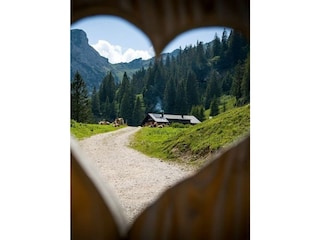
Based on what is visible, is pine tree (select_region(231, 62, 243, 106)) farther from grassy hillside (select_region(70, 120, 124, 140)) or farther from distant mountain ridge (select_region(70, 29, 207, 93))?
grassy hillside (select_region(70, 120, 124, 140))

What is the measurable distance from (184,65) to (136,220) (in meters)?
0.79

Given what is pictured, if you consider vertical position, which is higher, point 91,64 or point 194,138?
point 91,64

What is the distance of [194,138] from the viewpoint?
2.39 meters

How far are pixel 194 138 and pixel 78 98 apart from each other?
1.97ft

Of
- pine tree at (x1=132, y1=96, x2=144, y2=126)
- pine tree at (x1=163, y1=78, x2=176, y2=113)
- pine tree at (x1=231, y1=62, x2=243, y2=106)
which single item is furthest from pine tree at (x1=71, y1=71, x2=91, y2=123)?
pine tree at (x1=231, y1=62, x2=243, y2=106)

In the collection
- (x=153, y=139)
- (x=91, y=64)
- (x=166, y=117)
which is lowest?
(x=153, y=139)


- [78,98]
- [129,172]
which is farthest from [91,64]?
[129,172]

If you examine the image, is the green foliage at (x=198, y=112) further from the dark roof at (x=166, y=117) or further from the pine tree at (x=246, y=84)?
the pine tree at (x=246, y=84)

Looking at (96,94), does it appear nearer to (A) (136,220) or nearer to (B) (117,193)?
(B) (117,193)

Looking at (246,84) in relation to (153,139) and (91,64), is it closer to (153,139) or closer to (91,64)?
(153,139)

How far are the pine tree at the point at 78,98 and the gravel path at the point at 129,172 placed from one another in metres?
0.12

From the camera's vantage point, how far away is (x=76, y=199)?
2.33 m

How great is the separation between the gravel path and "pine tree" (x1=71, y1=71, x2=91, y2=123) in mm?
116

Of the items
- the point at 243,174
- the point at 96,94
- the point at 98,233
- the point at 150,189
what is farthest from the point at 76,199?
the point at 243,174
